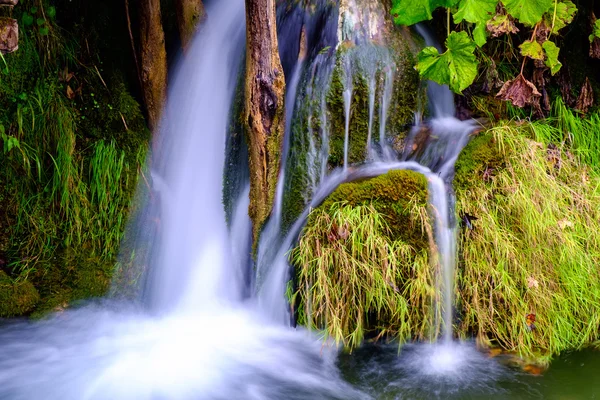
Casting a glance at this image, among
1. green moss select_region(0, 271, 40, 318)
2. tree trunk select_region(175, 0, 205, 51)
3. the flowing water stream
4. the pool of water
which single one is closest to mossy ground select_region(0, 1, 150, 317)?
green moss select_region(0, 271, 40, 318)

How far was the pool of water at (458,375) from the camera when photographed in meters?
2.72

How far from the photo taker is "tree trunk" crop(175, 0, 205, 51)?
4031mm

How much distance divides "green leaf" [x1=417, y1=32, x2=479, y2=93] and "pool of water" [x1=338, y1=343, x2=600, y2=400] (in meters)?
1.60

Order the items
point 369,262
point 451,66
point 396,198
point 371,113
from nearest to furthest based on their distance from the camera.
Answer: point 369,262, point 396,198, point 451,66, point 371,113

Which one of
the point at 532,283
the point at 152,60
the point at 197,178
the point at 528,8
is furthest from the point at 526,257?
the point at 152,60

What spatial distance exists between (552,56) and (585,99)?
491 millimetres

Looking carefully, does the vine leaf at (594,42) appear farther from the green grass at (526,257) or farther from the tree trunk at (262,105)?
the tree trunk at (262,105)

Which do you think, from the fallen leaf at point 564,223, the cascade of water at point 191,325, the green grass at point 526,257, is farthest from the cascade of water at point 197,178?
the fallen leaf at point 564,223

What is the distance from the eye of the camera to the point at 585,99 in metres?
3.87

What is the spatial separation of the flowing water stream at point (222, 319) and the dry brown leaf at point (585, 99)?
95 cm

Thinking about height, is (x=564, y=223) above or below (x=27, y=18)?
below

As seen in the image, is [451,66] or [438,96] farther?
[438,96]

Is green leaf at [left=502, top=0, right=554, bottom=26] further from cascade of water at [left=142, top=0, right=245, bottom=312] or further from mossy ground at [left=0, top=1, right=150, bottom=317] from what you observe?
mossy ground at [left=0, top=1, right=150, bottom=317]

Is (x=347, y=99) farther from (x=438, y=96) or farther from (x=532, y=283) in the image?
(x=532, y=283)
